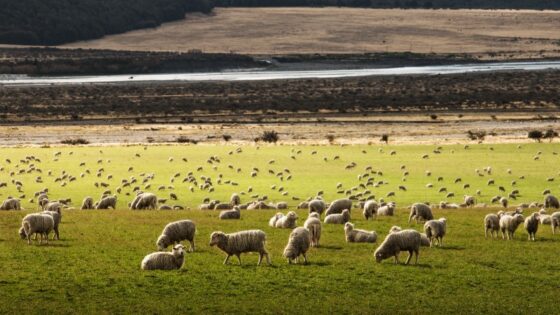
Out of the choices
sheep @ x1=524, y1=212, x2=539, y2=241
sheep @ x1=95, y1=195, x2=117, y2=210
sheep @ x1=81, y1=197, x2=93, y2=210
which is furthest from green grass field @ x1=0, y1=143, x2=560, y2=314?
sheep @ x1=81, y1=197, x2=93, y2=210

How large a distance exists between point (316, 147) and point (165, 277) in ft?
85.7

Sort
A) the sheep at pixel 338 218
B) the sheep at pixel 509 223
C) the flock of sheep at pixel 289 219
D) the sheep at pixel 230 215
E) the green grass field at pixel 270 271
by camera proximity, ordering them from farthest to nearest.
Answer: the sheep at pixel 230 215
the sheep at pixel 338 218
the sheep at pixel 509 223
the flock of sheep at pixel 289 219
the green grass field at pixel 270 271

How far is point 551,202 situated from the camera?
29.0 metres

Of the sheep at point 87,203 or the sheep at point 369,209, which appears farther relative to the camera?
the sheep at point 87,203

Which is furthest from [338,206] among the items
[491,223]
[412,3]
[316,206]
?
[412,3]

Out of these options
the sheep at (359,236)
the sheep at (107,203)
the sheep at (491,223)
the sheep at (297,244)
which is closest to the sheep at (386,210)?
the sheep at (491,223)

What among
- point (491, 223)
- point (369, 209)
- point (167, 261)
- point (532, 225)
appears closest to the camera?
point (167, 261)

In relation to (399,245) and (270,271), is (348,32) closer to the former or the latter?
(399,245)

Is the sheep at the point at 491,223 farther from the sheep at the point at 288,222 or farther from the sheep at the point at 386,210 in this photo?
the sheep at the point at 288,222

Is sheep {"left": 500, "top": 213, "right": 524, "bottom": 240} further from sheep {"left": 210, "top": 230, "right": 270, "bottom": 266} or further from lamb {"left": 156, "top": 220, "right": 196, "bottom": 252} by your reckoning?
lamb {"left": 156, "top": 220, "right": 196, "bottom": 252}

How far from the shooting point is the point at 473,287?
19.3 m

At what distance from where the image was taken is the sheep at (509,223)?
23.7 metres

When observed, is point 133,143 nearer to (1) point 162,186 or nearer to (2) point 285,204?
(1) point 162,186

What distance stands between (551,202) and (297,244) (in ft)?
34.3
